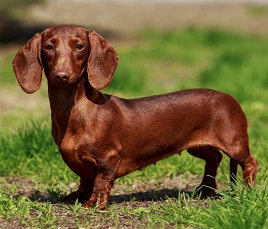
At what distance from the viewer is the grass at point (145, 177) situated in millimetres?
3764

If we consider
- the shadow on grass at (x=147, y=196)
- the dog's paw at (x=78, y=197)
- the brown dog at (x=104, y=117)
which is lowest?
the shadow on grass at (x=147, y=196)

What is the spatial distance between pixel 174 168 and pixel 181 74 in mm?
5152

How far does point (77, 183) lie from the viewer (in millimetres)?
5176

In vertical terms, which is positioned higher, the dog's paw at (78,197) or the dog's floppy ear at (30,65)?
the dog's floppy ear at (30,65)

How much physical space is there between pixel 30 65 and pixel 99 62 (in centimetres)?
41

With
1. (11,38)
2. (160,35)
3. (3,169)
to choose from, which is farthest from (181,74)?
(3,169)

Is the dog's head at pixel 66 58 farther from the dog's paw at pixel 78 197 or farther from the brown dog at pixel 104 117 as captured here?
the dog's paw at pixel 78 197

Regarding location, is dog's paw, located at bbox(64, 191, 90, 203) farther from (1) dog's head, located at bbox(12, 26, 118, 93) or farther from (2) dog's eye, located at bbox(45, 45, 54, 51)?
(2) dog's eye, located at bbox(45, 45, 54, 51)

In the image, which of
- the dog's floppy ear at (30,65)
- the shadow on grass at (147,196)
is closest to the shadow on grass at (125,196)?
the shadow on grass at (147,196)

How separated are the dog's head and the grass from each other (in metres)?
0.74

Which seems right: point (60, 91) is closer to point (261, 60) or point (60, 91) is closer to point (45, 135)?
point (45, 135)

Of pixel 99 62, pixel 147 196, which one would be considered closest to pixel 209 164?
pixel 147 196

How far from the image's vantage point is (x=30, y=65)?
13.5 feet

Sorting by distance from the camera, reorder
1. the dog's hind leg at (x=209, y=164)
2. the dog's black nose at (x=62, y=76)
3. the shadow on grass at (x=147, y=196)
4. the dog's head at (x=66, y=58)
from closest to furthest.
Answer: the dog's black nose at (x=62, y=76)
the dog's head at (x=66, y=58)
the shadow on grass at (x=147, y=196)
the dog's hind leg at (x=209, y=164)
